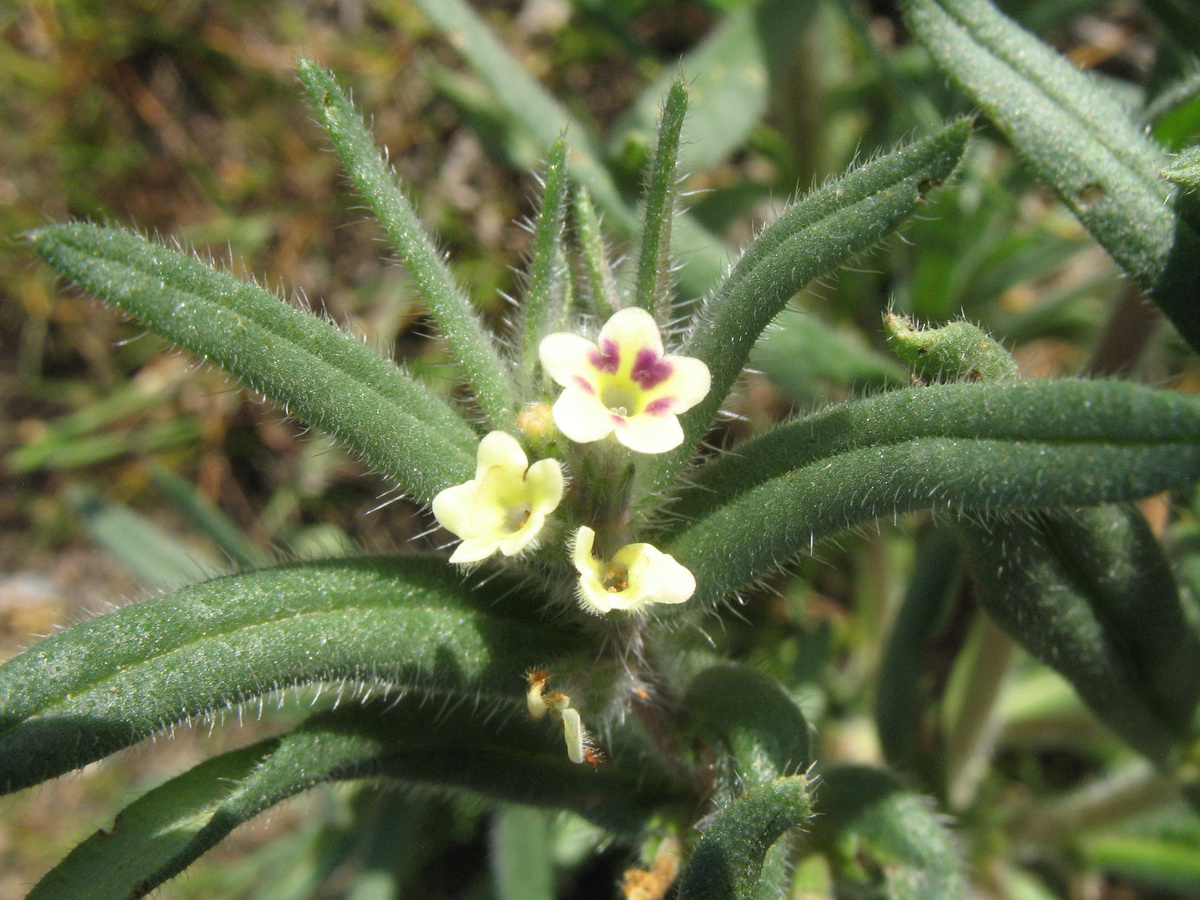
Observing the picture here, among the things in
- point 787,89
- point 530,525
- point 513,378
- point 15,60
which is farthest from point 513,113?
point 15,60

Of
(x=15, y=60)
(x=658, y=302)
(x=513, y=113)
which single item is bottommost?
(x=658, y=302)

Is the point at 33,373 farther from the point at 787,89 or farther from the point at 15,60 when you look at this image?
the point at 787,89

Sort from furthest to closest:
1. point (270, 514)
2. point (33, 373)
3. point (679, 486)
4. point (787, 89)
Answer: point (33, 373) → point (270, 514) → point (787, 89) → point (679, 486)

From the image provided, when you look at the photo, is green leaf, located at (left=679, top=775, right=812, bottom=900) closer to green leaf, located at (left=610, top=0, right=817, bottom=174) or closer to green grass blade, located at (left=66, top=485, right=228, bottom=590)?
green leaf, located at (left=610, top=0, right=817, bottom=174)

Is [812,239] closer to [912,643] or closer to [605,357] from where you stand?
[605,357]

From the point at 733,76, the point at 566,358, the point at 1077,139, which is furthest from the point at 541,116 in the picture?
the point at 566,358

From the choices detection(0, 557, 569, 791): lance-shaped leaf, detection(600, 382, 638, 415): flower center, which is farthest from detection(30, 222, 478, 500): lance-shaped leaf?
detection(600, 382, 638, 415): flower center

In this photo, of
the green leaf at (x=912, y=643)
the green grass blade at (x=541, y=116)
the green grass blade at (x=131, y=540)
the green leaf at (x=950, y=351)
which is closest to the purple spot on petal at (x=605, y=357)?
the green leaf at (x=950, y=351)

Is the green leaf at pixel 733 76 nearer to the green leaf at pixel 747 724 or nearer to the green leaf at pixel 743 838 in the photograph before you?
the green leaf at pixel 747 724
